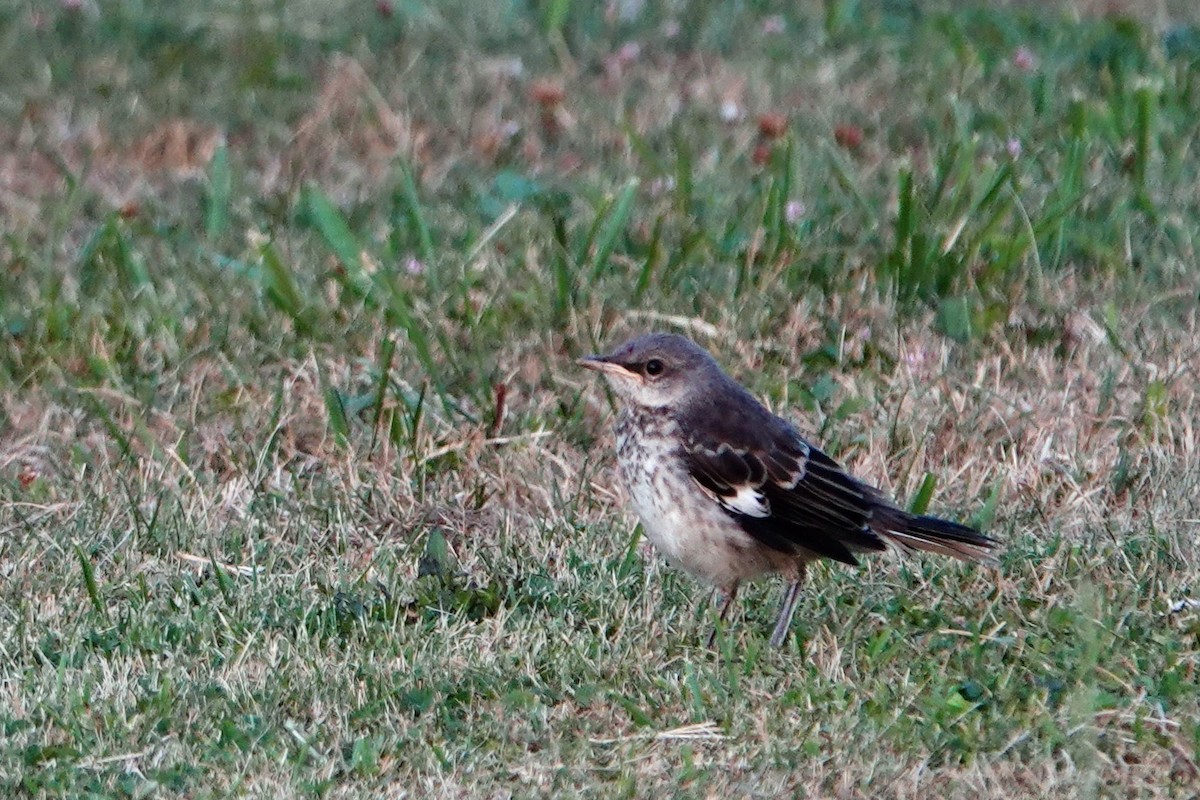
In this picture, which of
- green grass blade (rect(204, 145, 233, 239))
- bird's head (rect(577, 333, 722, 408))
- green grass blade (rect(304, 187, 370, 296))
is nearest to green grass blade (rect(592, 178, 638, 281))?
green grass blade (rect(304, 187, 370, 296))

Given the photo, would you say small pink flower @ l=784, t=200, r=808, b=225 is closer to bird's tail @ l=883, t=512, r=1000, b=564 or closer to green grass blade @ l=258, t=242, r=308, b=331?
green grass blade @ l=258, t=242, r=308, b=331

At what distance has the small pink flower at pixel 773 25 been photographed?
31.1ft

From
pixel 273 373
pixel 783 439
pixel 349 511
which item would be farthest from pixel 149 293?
pixel 783 439

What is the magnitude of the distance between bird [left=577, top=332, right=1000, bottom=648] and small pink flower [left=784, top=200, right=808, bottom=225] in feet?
7.59

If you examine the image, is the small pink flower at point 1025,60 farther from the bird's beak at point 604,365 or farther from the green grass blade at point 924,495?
the bird's beak at point 604,365

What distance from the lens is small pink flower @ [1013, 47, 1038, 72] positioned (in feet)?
29.0

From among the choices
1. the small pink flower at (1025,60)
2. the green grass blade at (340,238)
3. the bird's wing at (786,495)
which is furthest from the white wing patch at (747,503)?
the small pink flower at (1025,60)

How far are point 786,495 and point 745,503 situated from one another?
107 mm

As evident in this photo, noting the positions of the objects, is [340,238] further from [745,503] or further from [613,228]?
[745,503]

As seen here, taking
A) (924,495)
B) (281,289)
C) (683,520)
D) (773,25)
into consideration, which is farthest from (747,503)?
(773,25)

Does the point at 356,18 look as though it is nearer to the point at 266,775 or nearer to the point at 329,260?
the point at 329,260

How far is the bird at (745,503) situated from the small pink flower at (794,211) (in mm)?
2314

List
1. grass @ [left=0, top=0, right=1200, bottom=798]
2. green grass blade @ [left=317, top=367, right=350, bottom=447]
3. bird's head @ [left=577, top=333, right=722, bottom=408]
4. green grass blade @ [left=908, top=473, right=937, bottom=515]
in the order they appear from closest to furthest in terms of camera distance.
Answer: grass @ [left=0, top=0, right=1200, bottom=798]
bird's head @ [left=577, top=333, right=722, bottom=408]
green grass blade @ [left=908, top=473, right=937, bottom=515]
green grass blade @ [left=317, top=367, right=350, bottom=447]

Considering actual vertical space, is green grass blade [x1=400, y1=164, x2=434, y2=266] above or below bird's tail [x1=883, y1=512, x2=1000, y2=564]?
below
